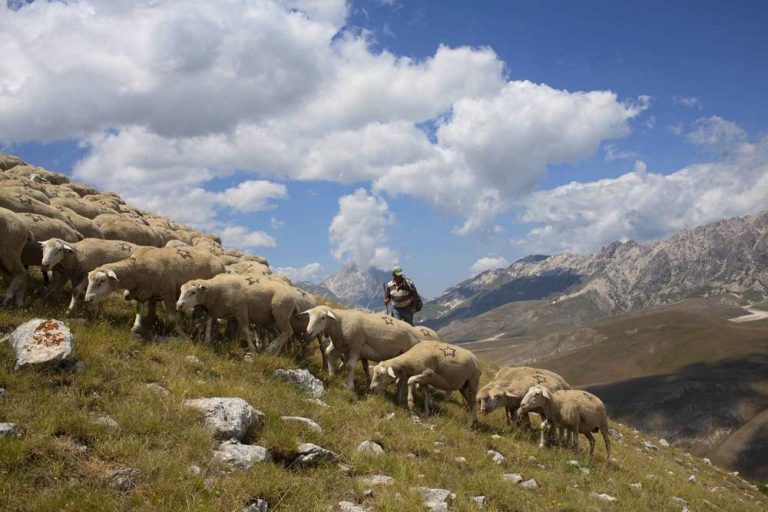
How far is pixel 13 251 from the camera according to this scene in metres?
14.1

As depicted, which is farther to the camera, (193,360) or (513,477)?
(193,360)

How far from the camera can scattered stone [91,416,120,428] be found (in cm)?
862

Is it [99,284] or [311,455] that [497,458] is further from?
[99,284]

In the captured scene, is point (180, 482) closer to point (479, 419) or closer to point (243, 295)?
point (243, 295)

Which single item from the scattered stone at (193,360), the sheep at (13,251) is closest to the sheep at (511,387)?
the scattered stone at (193,360)

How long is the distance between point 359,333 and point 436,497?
8.22 meters

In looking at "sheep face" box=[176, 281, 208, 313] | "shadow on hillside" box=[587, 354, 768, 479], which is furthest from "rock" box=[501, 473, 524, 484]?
"shadow on hillside" box=[587, 354, 768, 479]

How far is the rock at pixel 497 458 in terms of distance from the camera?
12.2 meters

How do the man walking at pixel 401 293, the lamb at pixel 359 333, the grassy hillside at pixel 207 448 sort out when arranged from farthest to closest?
the man walking at pixel 401 293 → the lamb at pixel 359 333 → the grassy hillside at pixel 207 448

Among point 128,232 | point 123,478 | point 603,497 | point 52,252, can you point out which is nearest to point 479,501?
point 603,497

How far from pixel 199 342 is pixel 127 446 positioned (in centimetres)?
564

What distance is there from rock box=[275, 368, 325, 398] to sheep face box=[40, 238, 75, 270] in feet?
22.6

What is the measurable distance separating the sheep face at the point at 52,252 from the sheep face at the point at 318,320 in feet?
22.8

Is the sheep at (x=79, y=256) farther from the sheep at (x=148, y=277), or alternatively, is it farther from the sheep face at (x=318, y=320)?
the sheep face at (x=318, y=320)
